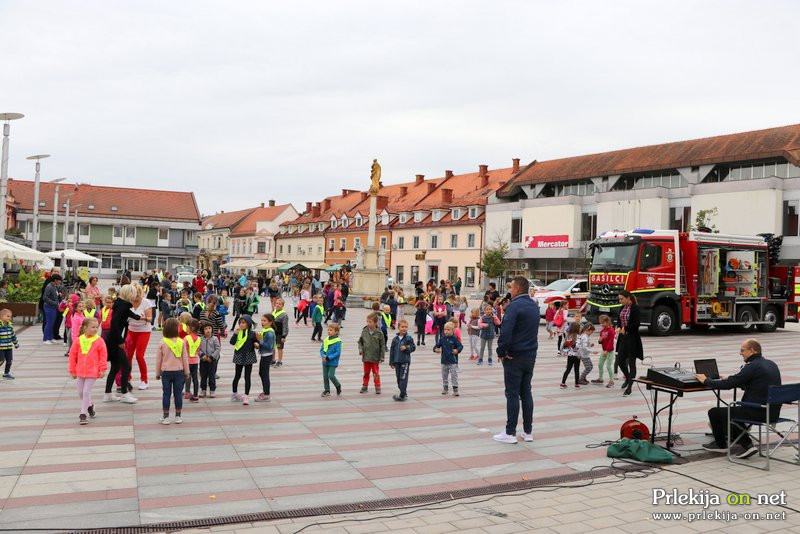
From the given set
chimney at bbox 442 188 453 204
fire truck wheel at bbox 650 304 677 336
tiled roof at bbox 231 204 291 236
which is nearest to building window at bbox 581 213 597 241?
chimney at bbox 442 188 453 204

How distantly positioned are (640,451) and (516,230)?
160 feet

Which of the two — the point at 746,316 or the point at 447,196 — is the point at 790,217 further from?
the point at 447,196

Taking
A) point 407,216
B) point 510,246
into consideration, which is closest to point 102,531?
point 510,246

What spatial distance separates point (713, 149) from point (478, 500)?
44.1m

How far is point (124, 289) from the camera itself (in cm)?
1041

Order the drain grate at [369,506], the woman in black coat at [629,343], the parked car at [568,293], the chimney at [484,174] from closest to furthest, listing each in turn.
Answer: the drain grate at [369,506] → the woman in black coat at [629,343] → the parked car at [568,293] → the chimney at [484,174]

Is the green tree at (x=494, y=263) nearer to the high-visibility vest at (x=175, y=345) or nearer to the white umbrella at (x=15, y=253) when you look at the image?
the white umbrella at (x=15, y=253)

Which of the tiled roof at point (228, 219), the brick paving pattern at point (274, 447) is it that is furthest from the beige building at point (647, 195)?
the tiled roof at point (228, 219)

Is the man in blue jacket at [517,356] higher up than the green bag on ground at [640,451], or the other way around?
the man in blue jacket at [517,356]

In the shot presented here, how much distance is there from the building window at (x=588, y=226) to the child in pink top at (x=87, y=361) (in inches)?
1749

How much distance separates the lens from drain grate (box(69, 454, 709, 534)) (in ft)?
17.4

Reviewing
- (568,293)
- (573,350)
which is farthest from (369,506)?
(568,293)

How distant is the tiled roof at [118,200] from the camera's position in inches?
2896

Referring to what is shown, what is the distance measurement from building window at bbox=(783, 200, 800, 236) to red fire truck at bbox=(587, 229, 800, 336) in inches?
669
